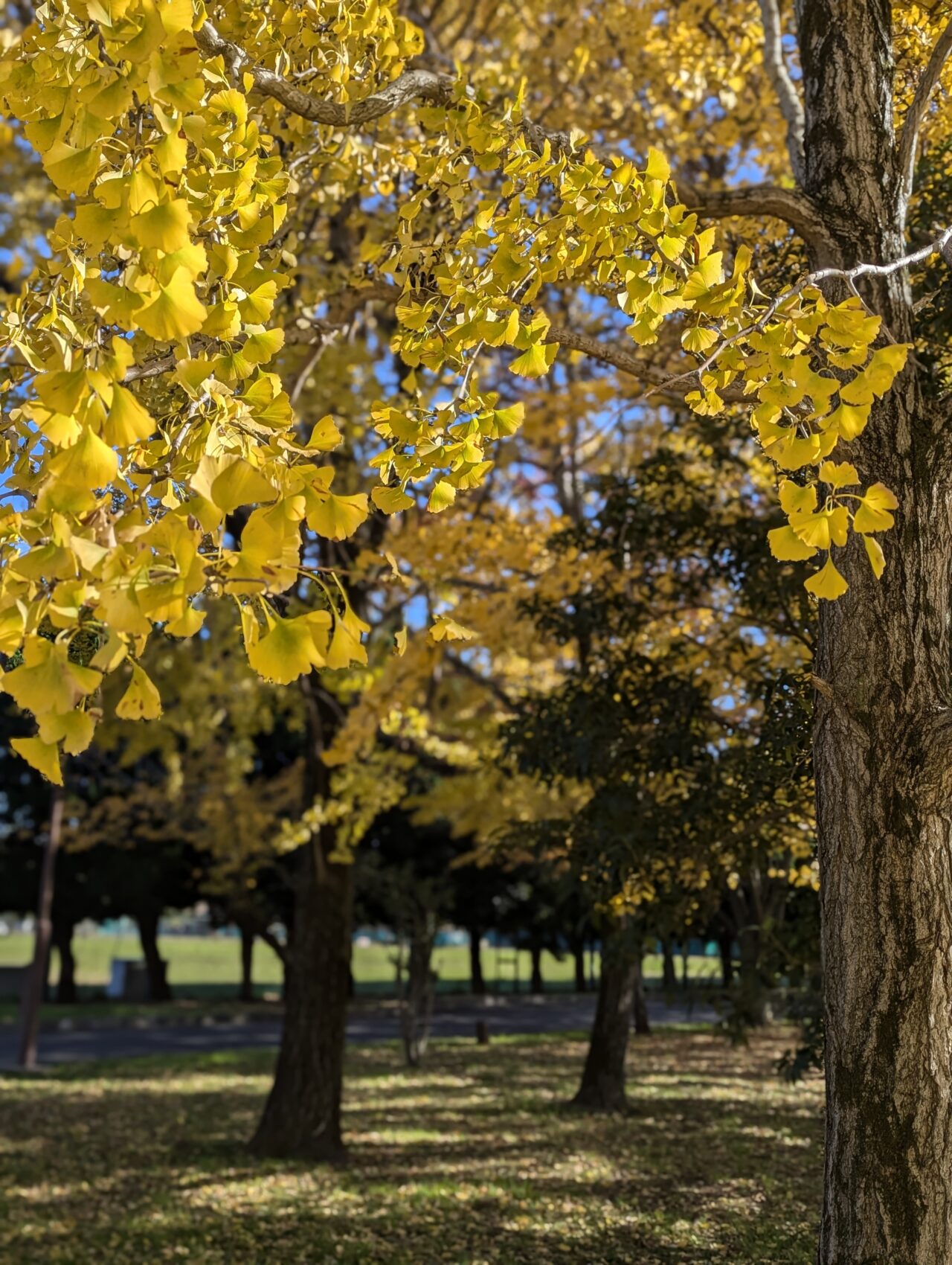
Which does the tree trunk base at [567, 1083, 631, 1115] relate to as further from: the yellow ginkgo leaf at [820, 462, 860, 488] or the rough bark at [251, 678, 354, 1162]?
the yellow ginkgo leaf at [820, 462, 860, 488]

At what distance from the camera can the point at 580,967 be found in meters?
34.2

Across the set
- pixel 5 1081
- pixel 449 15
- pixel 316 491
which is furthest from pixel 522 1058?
pixel 316 491

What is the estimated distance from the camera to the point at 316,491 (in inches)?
91.0

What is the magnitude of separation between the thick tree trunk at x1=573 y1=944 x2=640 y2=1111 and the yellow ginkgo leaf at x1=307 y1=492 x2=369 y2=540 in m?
9.42

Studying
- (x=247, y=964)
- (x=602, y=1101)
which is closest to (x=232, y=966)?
(x=247, y=964)

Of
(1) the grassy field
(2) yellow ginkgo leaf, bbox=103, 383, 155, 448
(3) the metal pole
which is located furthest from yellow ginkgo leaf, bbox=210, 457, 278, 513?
(1) the grassy field

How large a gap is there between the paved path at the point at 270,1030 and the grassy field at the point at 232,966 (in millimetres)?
2938

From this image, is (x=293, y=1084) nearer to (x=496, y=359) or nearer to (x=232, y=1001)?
(x=496, y=359)

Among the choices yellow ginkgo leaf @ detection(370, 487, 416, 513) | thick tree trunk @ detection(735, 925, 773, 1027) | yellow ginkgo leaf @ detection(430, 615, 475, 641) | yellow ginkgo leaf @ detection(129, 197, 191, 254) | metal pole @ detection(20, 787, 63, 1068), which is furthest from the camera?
metal pole @ detection(20, 787, 63, 1068)

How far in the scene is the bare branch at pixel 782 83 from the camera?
186 inches

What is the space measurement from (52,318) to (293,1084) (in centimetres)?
817

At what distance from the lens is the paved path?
1870 cm

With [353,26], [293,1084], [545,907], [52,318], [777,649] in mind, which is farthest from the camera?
[545,907]

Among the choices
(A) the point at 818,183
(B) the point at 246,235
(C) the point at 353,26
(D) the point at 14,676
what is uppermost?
(C) the point at 353,26
